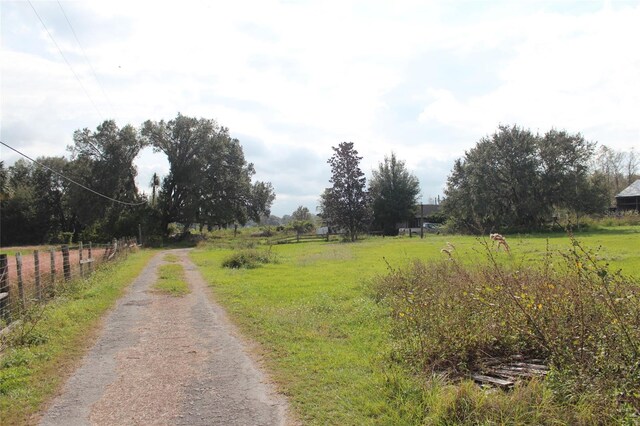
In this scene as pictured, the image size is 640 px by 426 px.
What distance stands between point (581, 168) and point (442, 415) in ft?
162

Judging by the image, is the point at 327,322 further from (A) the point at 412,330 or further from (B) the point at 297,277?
(B) the point at 297,277

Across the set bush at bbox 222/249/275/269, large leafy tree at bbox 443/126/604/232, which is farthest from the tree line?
bush at bbox 222/249/275/269

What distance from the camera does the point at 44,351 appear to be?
6.71m

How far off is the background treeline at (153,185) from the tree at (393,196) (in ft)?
62.1

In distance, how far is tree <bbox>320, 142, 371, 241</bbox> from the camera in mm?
58812

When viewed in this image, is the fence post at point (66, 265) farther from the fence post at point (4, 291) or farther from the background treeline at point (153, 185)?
the background treeline at point (153, 185)

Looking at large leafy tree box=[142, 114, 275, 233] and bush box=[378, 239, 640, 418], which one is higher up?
large leafy tree box=[142, 114, 275, 233]

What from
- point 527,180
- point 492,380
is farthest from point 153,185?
point 492,380

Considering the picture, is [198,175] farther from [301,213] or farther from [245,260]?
[301,213]

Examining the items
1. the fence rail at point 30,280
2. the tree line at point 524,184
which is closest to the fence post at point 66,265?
the fence rail at point 30,280

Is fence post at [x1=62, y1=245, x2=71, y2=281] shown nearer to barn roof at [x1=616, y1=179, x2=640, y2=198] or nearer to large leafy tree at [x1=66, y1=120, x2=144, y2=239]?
large leafy tree at [x1=66, y1=120, x2=144, y2=239]

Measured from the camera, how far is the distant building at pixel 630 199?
58.7 metres

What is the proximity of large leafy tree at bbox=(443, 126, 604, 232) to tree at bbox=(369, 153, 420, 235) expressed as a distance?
18732 millimetres

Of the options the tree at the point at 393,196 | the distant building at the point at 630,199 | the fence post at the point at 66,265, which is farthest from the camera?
the tree at the point at 393,196
